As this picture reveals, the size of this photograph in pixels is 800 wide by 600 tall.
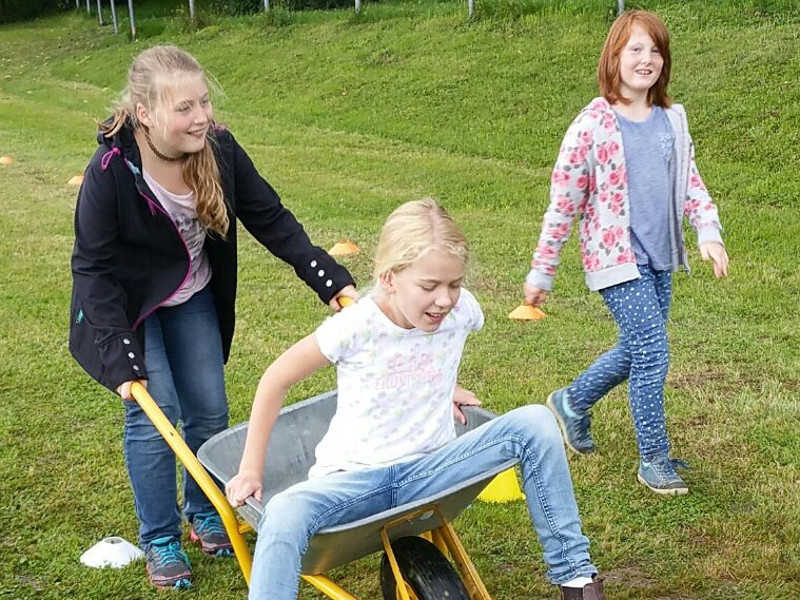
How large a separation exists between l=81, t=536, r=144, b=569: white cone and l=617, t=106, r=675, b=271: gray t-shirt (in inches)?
75.5

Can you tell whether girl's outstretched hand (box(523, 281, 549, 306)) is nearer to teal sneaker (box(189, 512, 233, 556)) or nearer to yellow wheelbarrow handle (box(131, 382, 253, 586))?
teal sneaker (box(189, 512, 233, 556))

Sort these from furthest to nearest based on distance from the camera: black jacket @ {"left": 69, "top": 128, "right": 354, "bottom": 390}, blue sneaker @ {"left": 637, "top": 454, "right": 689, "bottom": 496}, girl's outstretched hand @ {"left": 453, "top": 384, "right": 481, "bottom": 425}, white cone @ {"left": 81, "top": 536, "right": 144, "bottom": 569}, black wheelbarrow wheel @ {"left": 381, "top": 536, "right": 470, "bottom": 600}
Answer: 1. blue sneaker @ {"left": 637, "top": 454, "right": 689, "bottom": 496}
2. white cone @ {"left": 81, "top": 536, "right": 144, "bottom": 569}
3. black jacket @ {"left": 69, "top": 128, "right": 354, "bottom": 390}
4. girl's outstretched hand @ {"left": 453, "top": 384, "right": 481, "bottom": 425}
5. black wheelbarrow wheel @ {"left": 381, "top": 536, "right": 470, "bottom": 600}

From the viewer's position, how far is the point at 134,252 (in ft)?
10.5

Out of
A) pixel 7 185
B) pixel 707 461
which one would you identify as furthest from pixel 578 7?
pixel 707 461

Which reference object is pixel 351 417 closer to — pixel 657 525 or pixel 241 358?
pixel 657 525

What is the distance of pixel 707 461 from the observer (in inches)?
161

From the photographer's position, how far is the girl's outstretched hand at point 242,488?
254cm

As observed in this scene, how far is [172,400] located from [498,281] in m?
3.61

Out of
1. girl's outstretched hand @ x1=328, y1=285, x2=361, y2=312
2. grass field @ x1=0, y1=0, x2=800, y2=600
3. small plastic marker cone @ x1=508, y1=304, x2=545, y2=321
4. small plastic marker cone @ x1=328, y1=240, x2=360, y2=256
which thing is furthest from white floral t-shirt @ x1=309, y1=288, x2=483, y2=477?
small plastic marker cone @ x1=328, y1=240, x2=360, y2=256

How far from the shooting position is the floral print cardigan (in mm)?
3711

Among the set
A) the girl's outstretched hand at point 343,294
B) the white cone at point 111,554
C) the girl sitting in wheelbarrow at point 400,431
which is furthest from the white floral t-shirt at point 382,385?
the white cone at point 111,554

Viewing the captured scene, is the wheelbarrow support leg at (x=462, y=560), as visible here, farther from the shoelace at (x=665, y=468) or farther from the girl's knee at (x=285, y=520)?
the shoelace at (x=665, y=468)

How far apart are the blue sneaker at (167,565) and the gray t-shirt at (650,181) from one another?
69.9 inches

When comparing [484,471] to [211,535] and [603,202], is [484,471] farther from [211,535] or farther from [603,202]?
[603,202]
